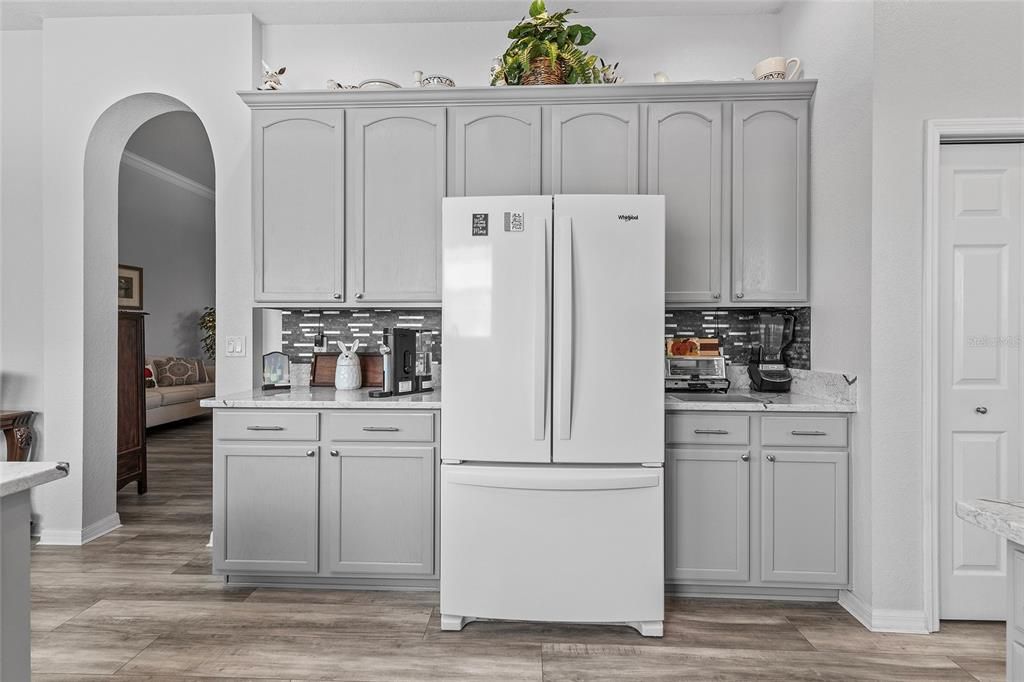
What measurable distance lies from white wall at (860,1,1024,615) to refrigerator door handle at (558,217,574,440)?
128 cm

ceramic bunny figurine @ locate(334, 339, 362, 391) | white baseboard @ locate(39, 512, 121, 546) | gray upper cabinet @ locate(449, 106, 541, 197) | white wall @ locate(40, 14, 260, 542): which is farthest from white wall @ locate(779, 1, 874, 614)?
white baseboard @ locate(39, 512, 121, 546)

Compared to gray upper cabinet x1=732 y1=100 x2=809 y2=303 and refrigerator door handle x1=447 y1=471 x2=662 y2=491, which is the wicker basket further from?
refrigerator door handle x1=447 y1=471 x2=662 y2=491

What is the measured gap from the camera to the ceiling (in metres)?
3.27

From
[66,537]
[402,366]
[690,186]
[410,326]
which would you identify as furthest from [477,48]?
[66,537]

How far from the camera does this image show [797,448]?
2.71m

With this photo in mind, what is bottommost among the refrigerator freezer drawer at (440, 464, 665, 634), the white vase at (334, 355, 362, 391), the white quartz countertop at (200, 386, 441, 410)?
the refrigerator freezer drawer at (440, 464, 665, 634)

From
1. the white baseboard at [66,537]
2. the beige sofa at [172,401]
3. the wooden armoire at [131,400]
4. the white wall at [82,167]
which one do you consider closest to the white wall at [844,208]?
the white wall at [82,167]

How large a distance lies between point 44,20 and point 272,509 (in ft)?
10.1

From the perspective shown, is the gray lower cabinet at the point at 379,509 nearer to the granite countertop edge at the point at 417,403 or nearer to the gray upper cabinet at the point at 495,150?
the granite countertop edge at the point at 417,403

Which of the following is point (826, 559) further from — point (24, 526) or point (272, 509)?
Result: point (24, 526)

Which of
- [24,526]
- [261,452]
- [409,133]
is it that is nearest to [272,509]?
[261,452]

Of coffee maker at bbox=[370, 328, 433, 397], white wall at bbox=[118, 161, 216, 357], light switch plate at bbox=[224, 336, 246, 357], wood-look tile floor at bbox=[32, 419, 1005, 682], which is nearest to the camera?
wood-look tile floor at bbox=[32, 419, 1005, 682]

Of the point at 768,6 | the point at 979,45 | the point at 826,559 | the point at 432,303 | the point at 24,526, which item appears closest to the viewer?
the point at 24,526

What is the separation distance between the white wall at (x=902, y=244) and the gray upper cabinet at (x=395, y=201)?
2.01 metres
